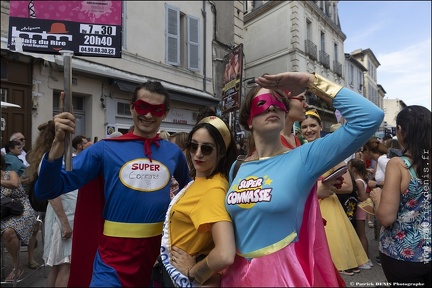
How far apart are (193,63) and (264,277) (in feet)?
38.7

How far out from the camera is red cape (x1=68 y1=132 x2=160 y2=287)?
2.11 m

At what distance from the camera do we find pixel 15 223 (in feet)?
13.1

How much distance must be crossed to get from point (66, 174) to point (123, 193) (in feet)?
1.12

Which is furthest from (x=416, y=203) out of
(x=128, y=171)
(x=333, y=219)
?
(x=128, y=171)

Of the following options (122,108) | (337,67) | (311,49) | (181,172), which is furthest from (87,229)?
(337,67)

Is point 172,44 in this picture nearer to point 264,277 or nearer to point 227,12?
point 227,12

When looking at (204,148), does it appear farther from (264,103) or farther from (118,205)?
(118,205)

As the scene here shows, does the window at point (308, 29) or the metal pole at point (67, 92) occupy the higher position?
the window at point (308, 29)

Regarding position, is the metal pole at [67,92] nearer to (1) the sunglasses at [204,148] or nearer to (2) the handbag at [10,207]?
(1) the sunglasses at [204,148]

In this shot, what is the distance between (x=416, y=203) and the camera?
191 cm

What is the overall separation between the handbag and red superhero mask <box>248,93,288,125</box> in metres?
3.62

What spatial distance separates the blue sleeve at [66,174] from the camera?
5.75 ft

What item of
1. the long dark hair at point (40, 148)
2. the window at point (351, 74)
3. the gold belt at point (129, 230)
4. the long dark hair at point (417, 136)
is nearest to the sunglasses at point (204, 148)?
the gold belt at point (129, 230)

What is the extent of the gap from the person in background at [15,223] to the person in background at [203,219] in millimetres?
3149
